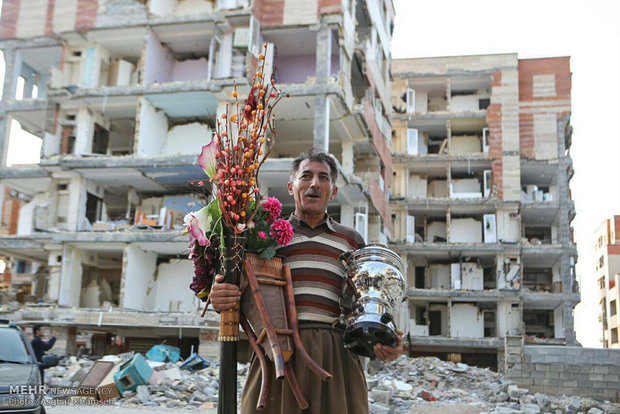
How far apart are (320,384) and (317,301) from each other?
49cm

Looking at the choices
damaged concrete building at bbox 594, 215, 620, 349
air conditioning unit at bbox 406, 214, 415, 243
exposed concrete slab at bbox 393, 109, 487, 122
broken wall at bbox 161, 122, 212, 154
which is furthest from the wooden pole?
damaged concrete building at bbox 594, 215, 620, 349

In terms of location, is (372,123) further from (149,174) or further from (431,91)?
(431,91)

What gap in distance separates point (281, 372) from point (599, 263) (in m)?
74.9

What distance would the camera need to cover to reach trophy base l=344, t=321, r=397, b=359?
3270mm

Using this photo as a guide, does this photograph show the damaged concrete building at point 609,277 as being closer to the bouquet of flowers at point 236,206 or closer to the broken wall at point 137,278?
the broken wall at point 137,278

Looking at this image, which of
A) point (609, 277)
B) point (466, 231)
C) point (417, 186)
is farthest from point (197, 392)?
point (609, 277)

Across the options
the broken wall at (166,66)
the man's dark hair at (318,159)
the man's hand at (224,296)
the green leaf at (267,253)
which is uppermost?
the broken wall at (166,66)

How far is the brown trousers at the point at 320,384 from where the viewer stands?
134 inches

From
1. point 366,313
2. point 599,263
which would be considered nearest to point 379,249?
point 366,313

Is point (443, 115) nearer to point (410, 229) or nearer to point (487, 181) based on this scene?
point (487, 181)

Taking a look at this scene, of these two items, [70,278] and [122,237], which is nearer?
[122,237]

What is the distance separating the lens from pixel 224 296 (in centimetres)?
333

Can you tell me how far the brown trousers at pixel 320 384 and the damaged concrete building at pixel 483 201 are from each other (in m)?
34.9

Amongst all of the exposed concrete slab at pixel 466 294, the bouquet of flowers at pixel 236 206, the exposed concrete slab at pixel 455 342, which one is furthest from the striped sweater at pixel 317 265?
the exposed concrete slab at pixel 466 294
